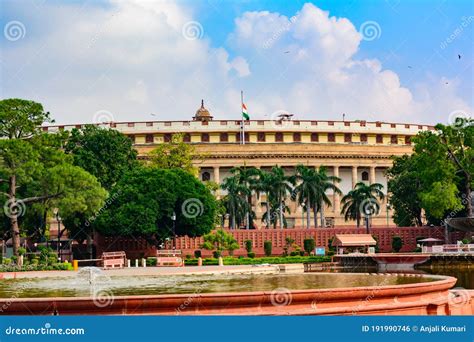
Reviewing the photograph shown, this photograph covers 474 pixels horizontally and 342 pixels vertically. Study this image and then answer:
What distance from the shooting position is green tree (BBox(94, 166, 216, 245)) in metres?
54.9

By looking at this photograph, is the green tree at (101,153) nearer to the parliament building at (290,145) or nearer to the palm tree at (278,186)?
the palm tree at (278,186)

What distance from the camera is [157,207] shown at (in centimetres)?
5566

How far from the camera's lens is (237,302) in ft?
46.1

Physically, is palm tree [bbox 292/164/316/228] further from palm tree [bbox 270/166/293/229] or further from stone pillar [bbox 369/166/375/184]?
stone pillar [bbox 369/166/375/184]

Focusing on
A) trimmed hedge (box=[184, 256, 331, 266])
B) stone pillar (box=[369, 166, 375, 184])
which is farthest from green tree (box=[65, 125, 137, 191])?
stone pillar (box=[369, 166, 375, 184])

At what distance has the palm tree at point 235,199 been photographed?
2877 inches

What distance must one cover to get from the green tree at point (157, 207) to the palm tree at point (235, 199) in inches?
543

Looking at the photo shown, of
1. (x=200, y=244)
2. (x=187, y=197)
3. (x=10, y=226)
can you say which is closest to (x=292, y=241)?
(x=200, y=244)

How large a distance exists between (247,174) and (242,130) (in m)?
15.1

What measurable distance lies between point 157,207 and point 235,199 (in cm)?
1882

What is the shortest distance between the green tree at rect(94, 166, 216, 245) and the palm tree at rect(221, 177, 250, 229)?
13.8m

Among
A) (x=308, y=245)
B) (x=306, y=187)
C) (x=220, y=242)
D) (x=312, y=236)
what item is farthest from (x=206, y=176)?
(x=220, y=242)

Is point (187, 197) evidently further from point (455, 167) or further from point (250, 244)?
point (455, 167)

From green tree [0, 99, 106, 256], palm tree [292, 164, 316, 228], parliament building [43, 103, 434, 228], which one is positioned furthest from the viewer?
parliament building [43, 103, 434, 228]
